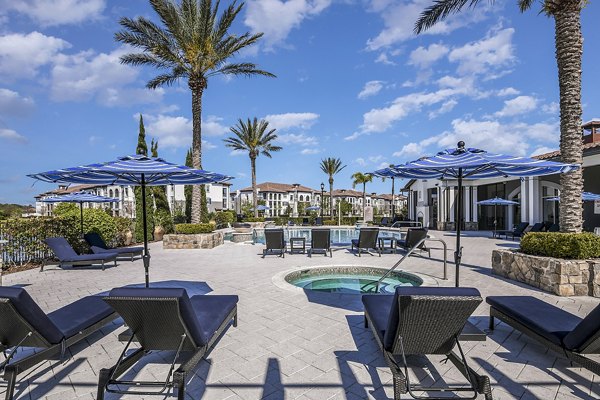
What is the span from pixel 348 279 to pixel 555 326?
4912 millimetres

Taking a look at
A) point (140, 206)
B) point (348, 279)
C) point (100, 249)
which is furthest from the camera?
point (140, 206)

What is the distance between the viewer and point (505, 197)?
890 inches

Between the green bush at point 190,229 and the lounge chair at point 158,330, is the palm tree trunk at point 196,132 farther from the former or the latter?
the lounge chair at point 158,330

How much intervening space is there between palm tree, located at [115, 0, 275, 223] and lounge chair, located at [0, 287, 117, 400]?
398 inches

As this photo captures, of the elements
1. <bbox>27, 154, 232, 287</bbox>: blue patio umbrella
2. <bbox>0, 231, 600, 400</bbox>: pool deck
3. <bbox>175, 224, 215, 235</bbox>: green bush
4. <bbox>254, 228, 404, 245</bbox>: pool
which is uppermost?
<bbox>27, 154, 232, 287</bbox>: blue patio umbrella

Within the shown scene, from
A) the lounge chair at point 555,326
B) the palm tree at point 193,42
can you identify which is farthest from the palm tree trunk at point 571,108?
the palm tree at point 193,42

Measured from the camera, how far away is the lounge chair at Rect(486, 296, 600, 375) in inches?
107

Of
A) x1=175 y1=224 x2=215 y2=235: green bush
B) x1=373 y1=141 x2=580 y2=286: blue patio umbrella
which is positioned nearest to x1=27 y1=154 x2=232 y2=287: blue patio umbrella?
x1=373 y1=141 x2=580 y2=286: blue patio umbrella

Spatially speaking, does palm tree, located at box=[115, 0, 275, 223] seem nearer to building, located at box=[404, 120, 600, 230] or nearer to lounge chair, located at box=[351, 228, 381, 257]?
lounge chair, located at box=[351, 228, 381, 257]

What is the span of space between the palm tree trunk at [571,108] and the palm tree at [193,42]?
1141 cm

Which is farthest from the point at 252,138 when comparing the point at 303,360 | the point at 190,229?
the point at 303,360

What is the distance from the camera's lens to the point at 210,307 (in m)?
3.86

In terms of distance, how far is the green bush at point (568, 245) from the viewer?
5855 mm

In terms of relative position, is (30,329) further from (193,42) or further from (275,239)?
(193,42)
